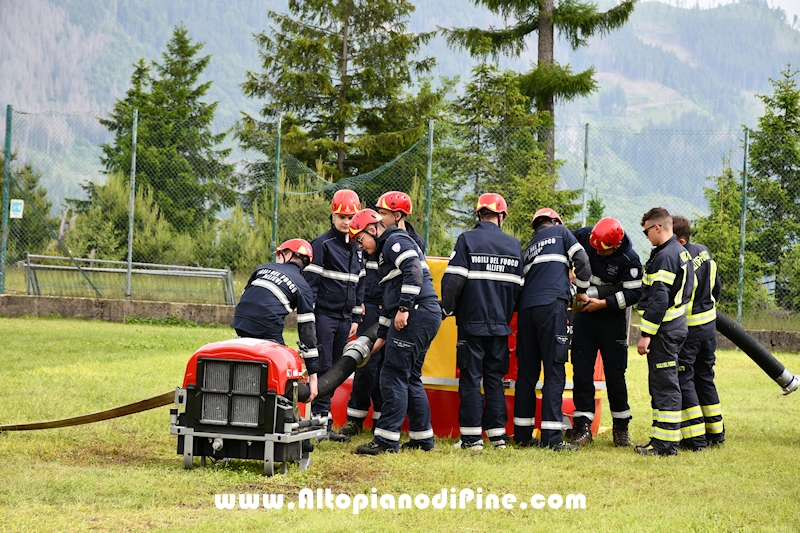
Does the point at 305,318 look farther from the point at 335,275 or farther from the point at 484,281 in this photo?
the point at 484,281

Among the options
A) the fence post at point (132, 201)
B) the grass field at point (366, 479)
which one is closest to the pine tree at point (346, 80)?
the fence post at point (132, 201)

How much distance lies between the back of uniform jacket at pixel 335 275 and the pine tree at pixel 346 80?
67.7ft

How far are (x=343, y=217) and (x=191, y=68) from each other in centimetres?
4524

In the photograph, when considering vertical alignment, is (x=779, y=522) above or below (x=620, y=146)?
below

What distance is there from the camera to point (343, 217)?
28.1 ft

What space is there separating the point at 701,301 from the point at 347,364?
3481 millimetres

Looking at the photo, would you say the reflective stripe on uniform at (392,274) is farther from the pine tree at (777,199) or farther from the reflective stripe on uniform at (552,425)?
the pine tree at (777,199)

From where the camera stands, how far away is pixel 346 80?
99.3ft

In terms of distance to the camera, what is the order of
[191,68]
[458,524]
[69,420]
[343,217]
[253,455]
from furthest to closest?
[191,68]
[343,217]
[69,420]
[253,455]
[458,524]

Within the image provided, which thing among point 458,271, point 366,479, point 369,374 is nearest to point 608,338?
point 458,271

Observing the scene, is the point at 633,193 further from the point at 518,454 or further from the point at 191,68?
the point at 191,68

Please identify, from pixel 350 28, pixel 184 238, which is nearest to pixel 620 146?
pixel 184 238

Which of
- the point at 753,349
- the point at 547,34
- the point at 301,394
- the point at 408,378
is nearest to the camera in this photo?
the point at 301,394

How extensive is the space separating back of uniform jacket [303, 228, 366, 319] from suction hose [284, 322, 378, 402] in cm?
60
